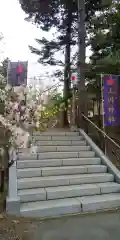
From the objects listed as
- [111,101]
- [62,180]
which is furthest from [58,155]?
[111,101]

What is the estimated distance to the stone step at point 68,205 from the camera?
4.87 m

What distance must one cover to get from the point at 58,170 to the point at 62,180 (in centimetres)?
42

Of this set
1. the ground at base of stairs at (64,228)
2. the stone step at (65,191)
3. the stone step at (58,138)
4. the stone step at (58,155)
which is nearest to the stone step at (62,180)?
the stone step at (65,191)

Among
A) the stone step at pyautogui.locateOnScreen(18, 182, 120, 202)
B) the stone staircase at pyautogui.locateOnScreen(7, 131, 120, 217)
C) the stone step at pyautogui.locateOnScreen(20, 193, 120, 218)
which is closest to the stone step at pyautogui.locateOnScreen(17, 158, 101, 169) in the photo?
the stone staircase at pyautogui.locateOnScreen(7, 131, 120, 217)

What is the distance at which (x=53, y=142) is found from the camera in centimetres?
746

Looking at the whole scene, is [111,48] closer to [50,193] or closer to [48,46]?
[48,46]

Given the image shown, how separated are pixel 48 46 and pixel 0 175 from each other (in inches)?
384

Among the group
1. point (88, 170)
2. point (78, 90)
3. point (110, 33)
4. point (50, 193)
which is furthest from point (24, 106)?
point (110, 33)

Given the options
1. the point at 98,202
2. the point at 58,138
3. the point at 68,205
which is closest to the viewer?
the point at 68,205

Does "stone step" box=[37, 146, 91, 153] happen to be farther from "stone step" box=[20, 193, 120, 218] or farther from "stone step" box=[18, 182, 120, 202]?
"stone step" box=[20, 193, 120, 218]

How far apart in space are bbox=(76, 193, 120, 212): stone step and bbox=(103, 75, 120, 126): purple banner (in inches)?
99.8

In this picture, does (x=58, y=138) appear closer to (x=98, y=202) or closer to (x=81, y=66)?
(x=98, y=202)

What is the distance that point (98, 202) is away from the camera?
5.33 m

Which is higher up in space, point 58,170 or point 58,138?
point 58,138
